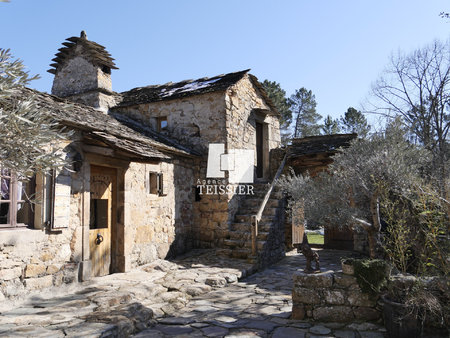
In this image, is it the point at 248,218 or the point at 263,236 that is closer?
the point at 263,236

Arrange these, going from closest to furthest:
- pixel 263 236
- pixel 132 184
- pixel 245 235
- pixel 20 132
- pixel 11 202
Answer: pixel 20 132 < pixel 11 202 < pixel 132 184 < pixel 263 236 < pixel 245 235

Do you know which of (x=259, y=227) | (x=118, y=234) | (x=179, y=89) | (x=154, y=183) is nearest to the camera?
(x=118, y=234)

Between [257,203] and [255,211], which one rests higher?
[257,203]

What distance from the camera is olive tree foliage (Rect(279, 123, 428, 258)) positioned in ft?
15.7

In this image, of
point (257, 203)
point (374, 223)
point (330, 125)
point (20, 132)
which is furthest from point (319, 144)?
point (330, 125)

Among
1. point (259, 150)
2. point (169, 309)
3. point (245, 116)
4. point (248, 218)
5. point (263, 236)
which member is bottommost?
point (169, 309)

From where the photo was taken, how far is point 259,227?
336 inches

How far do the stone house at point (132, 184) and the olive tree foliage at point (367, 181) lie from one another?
9.36 ft

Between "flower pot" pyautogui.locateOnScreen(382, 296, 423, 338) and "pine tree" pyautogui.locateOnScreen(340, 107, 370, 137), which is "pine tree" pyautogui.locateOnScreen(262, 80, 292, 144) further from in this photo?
"flower pot" pyautogui.locateOnScreen(382, 296, 423, 338)

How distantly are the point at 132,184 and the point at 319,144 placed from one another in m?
6.60

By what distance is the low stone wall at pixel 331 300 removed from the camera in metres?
4.18

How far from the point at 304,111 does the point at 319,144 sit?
16060 millimetres

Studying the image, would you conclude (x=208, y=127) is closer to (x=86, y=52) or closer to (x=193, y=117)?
(x=193, y=117)

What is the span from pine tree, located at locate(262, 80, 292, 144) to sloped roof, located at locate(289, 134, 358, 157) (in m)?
9.28
